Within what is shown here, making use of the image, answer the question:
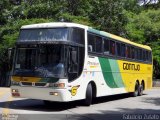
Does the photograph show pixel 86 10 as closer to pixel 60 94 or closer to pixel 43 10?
pixel 43 10

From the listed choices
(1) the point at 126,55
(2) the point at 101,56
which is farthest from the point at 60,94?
(1) the point at 126,55

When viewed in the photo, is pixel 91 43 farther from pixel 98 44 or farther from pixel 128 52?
pixel 128 52

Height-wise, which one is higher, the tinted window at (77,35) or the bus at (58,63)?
the tinted window at (77,35)

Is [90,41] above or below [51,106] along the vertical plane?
above

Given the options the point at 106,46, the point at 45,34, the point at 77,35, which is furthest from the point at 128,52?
the point at 45,34

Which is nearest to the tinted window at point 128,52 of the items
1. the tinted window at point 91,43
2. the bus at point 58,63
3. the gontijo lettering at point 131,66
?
the gontijo lettering at point 131,66

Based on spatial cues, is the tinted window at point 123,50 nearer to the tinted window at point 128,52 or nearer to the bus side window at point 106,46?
the tinted window at point 128,52

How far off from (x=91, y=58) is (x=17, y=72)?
333 cm

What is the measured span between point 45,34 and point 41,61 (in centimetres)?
116

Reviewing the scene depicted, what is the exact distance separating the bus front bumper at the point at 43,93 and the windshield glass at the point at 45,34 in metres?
1.97

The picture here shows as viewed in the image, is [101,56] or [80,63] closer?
[80,63]

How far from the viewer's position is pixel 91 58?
16938mm

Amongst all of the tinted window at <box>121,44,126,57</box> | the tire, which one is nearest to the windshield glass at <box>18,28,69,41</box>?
the tinted window at <box>121,44,126,57</box>

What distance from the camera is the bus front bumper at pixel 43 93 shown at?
47.9ft
